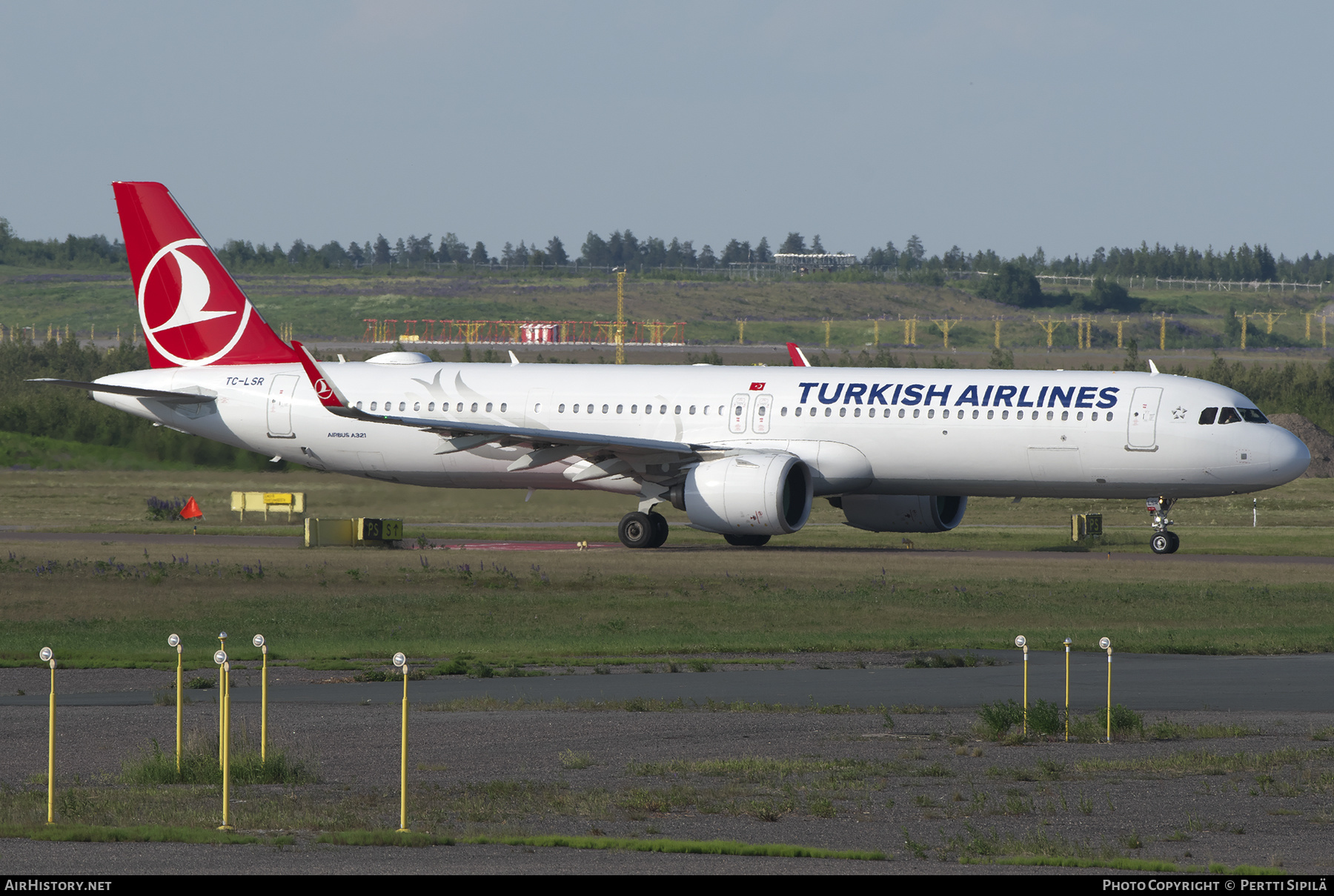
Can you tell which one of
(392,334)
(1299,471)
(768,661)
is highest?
(392,334)

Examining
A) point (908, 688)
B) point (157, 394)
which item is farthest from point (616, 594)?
point (157, 394)

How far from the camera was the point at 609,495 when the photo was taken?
42781mm

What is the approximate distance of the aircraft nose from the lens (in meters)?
38.3

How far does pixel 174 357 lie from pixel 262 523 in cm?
593

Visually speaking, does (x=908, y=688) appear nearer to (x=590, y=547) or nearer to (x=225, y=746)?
(x=225, y=746)

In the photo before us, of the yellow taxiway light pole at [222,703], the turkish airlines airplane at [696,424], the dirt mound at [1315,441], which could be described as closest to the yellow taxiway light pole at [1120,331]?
the dirt mound at [1315,441]

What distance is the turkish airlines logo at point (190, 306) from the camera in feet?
150

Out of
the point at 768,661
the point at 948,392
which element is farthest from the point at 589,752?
the point at 948,392

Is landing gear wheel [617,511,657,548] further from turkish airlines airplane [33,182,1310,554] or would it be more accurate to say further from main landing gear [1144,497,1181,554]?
main landing gear [1144,497,1181,554]

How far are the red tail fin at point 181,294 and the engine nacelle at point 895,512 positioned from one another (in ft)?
49.3

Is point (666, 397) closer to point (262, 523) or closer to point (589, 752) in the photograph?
point (262, 523)

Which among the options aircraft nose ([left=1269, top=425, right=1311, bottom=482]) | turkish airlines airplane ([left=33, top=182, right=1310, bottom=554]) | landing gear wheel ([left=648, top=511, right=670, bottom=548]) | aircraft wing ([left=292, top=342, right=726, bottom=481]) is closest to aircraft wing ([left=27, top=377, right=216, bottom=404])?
turkish airlines airplane ([left=33, top=182, right=1310, bottom=554])

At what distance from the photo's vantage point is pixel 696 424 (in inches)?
1641

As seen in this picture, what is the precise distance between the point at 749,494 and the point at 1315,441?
1679 inches
